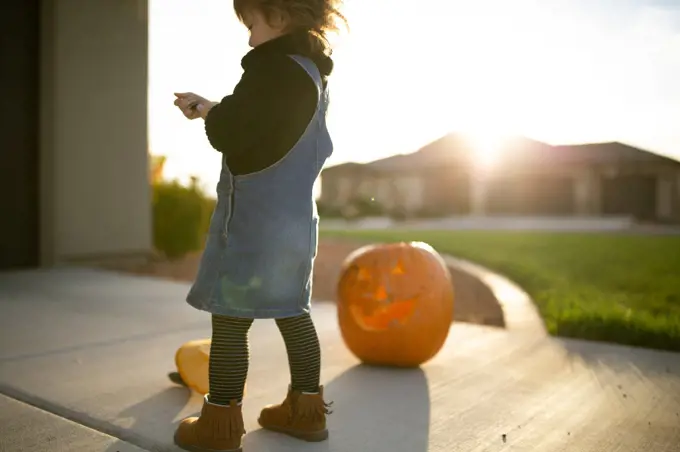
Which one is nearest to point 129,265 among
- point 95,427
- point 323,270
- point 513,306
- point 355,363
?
point 323,270

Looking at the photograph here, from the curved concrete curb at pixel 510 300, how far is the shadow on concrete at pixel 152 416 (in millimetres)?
2404

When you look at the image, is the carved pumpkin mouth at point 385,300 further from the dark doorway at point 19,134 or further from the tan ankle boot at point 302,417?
the dark doorway at point 19,134

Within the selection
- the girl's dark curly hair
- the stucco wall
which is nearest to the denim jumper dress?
the girl's dark curly hair

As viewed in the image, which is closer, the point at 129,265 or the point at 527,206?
the point at 129,265

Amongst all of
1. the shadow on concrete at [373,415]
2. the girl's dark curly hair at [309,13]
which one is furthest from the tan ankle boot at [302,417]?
the girl's dark curly hair at [309,13]

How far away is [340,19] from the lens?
89.1 inches

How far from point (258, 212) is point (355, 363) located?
1550 mm

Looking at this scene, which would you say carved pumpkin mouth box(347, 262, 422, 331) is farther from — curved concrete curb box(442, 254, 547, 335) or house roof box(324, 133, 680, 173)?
house roof box(324, 133, 680, 173)

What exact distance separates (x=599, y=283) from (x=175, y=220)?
17.1 feet

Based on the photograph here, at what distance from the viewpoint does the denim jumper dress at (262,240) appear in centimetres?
209

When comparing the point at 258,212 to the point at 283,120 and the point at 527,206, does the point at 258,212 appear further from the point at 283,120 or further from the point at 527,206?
the point at 527,206

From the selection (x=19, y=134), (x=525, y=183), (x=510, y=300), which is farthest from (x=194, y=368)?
(x=525, y=183)

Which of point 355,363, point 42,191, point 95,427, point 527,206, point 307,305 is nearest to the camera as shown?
point 307,305

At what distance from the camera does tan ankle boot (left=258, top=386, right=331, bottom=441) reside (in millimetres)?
2295
